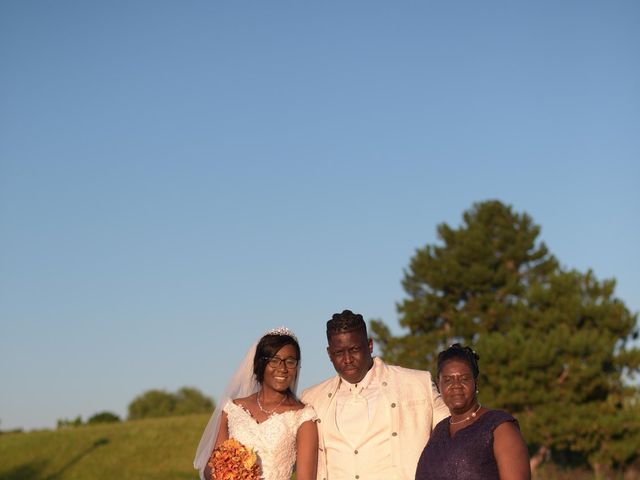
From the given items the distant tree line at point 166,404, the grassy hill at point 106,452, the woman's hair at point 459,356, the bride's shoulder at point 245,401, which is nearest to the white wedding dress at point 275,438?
the bride's shoulder at point 245,401

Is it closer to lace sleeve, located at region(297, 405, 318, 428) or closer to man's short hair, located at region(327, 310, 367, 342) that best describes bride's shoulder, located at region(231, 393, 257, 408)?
lace sleeve, located at region(297, 405, 318, 428)

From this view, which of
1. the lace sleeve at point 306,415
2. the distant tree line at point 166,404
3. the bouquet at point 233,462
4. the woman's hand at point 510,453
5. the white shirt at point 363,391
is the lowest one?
the woman's hand at point 510,453

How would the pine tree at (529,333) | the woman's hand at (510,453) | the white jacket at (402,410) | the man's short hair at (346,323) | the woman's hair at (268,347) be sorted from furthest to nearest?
the pine tree at (529,333) → the woman's hair at (268,347) → the white jacket at (402,410) → the man's short hair at (346,323) → the woman's hand at (510,453)

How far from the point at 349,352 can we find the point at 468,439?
1647mm

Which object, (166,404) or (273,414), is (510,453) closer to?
(273,414)

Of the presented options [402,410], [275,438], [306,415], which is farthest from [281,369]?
[402,410]

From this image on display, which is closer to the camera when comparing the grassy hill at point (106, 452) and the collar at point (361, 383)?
the collar at point (361, 383)

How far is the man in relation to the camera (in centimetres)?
778

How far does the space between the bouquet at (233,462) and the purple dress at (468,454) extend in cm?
168

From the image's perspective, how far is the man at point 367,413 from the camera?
25.5 feet

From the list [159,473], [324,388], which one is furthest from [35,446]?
[324,388]

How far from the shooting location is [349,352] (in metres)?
7.81

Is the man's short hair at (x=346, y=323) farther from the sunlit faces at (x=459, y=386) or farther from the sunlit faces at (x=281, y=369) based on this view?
the sunlit faces at (x=459, y=386)

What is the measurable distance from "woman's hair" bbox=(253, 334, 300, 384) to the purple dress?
1.86 metres
